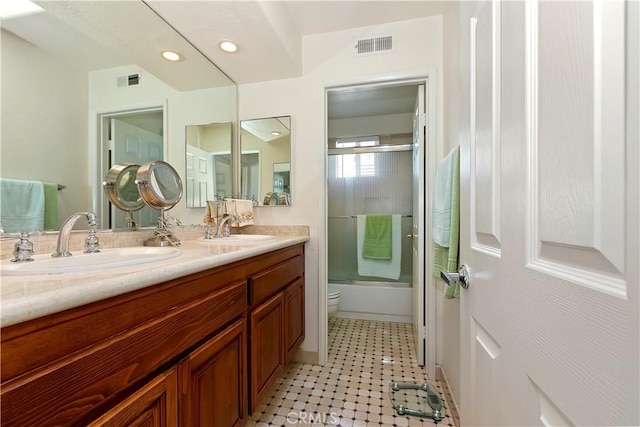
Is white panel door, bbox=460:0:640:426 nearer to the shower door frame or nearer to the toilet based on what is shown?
the shower door frame

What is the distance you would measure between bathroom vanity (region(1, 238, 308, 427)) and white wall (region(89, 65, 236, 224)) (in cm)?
75

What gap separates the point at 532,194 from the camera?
1.48ft

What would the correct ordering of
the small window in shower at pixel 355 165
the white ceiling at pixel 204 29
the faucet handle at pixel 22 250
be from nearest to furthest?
the faucet handle at pixel 22 250
the white ceiling at pixel 204 29
the small window in shower at pixel 355 165

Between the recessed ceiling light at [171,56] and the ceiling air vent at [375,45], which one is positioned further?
the ceiling air vent at [375,45]

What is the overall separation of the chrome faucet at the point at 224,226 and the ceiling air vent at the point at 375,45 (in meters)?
1.45

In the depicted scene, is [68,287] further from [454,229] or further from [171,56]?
[171,56]

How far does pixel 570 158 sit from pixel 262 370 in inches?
52.6

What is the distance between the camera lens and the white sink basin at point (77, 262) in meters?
0.63

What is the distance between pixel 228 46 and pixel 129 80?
0.64m

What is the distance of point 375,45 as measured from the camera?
1813 mm

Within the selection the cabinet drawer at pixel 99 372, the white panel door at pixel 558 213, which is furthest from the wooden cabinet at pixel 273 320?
the white panel door at pixel 558 213

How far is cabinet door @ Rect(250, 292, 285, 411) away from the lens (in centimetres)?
115

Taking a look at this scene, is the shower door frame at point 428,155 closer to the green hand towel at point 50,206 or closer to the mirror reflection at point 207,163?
the mirror reflection at point 207,163

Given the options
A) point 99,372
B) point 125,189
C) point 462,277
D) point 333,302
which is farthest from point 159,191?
point 333,302
